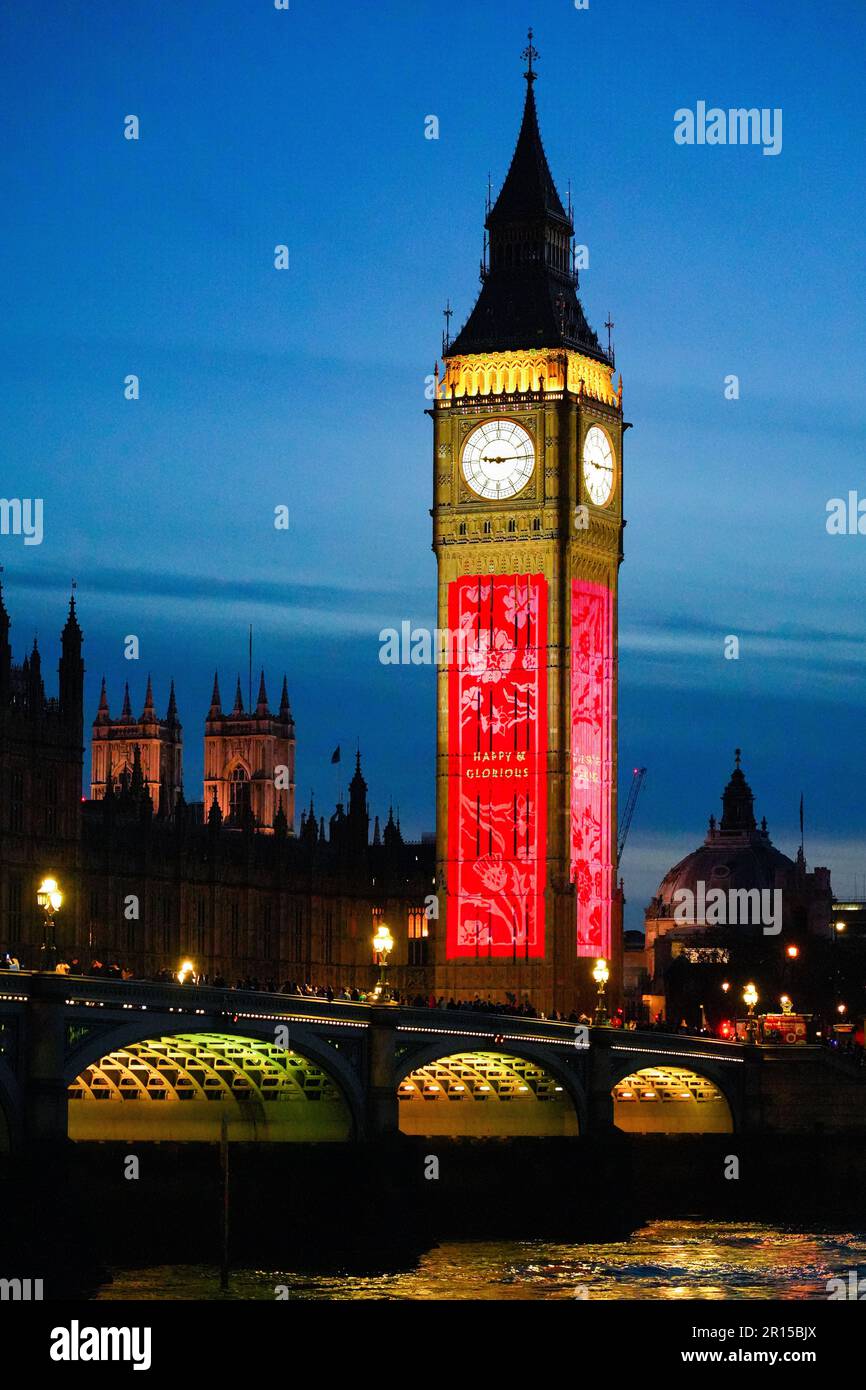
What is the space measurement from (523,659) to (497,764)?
18.5 feet

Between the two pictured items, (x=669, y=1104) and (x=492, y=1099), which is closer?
(x=492, y=1099)

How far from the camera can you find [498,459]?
164750 mm

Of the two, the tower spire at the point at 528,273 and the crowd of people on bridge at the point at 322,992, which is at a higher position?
the tower spire at the point at 528,273

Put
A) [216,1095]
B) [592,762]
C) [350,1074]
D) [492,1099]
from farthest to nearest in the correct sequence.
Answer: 1. [592,762]
2. [492,1099]
3. [216,1095]
4. [350,1074]

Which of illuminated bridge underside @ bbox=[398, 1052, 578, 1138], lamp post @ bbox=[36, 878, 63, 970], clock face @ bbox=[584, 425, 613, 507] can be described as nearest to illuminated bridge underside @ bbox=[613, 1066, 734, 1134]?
illuminated bridge underside @ bbox=[398, 1052, 578, 1138]

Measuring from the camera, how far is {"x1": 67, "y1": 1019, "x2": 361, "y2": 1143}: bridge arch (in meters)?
104

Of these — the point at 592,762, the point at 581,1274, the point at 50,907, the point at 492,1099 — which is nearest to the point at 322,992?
the point at 492,1099

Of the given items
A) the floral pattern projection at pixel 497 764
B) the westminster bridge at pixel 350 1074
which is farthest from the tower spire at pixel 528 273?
the westminster bridge at pixel 350 1074

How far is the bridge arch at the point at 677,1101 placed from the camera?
136000mm

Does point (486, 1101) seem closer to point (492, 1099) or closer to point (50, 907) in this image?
point (492, 1099)

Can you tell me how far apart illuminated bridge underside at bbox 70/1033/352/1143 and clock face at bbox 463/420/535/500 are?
202ft

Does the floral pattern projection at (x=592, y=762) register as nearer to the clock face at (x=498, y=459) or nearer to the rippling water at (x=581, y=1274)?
the clock face at (x=498, y=459)

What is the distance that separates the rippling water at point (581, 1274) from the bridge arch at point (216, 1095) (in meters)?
6.28

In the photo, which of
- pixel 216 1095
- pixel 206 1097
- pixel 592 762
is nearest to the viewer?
pixel 206 1097
